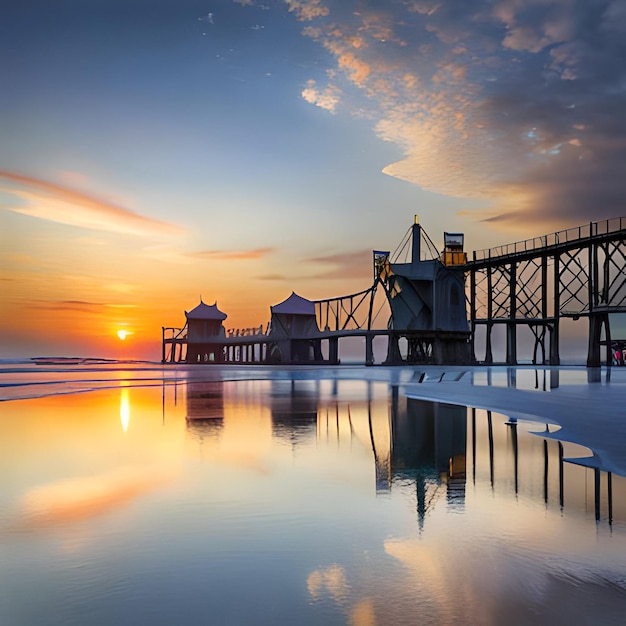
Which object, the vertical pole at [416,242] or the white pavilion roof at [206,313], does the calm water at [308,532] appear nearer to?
the vertical pole at [416,242]

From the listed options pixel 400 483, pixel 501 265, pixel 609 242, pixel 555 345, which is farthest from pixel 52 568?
pixel 501 265

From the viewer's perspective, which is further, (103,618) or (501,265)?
(501,265)

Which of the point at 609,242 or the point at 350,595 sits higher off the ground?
the point at 609,242

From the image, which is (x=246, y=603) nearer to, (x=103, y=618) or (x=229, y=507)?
(x=103, y=618)

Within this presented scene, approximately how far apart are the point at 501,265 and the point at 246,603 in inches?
3281

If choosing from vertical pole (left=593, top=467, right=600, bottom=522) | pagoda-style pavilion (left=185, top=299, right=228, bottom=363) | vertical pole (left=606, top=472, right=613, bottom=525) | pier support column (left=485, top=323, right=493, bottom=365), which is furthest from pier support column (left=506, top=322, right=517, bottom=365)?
pagoda-style pavilion (left=185, top=299, right=228, bottom=363)

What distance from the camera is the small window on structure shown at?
89.8 meters

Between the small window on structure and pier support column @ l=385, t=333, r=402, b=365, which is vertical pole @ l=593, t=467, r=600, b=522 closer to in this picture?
the small window on structure

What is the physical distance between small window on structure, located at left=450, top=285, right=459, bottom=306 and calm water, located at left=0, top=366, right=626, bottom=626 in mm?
74635

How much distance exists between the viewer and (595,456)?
1319 cm

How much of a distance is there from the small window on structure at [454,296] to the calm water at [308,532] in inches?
2938

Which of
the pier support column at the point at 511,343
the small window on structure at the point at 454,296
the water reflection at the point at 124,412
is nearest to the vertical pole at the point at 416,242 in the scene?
the small window on structure at the point at 454,296

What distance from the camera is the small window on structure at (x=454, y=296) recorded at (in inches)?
3533

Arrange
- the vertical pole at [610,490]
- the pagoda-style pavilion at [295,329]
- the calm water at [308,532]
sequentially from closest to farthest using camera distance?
the calm water at [308,532] < the vertical pole at [610,490] < the pagoda-style pavilion at [295,329]
